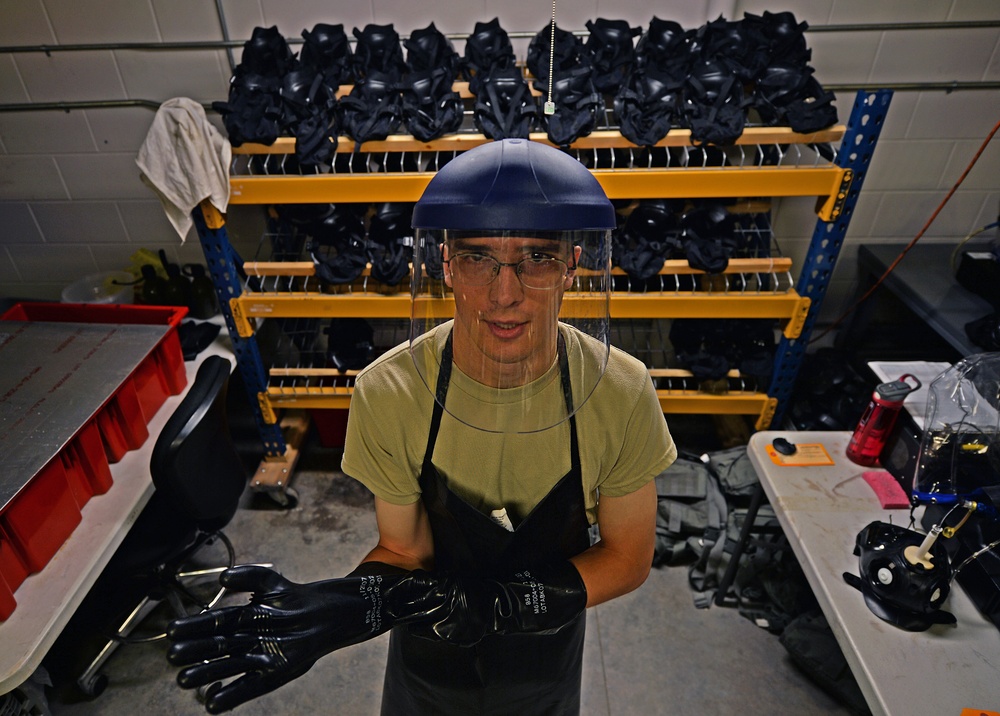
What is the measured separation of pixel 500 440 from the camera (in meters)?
1.16

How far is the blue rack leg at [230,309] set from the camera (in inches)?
89.5

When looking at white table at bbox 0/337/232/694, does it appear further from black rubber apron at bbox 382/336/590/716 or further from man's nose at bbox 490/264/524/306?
man's nose at bbox 490/264/524/306

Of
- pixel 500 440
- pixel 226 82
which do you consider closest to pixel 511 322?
pixel 500 440

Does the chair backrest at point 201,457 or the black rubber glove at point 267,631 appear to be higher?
the black rubber glove at point 267,631

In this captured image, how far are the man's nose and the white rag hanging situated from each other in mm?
1573

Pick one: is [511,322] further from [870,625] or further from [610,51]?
[610,51]

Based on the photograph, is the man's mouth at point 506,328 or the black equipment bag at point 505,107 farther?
the black equipment bag at point 505,107

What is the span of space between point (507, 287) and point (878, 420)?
1463 millimetres

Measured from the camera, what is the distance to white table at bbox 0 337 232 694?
1.47 metres

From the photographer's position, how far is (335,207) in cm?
254

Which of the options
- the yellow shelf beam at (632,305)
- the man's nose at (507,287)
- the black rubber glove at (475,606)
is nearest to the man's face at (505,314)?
the man's nose at (507,287)

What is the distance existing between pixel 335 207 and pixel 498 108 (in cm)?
87

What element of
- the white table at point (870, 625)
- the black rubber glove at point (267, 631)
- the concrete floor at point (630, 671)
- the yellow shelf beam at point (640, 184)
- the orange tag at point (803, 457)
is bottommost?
the concrete floor at point (630, 671)

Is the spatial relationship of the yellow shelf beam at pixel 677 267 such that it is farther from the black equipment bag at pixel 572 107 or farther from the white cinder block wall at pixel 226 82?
the white cinder block wall at pixel 226 82
